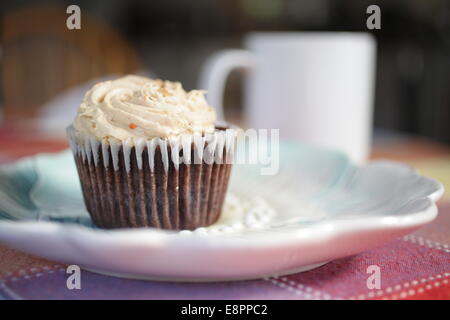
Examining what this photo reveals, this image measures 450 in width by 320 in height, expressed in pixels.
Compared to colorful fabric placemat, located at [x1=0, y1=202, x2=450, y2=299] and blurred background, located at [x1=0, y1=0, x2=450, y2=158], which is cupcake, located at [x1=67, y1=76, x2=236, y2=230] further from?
blurred background, located at [x1=0, y1=0, x2=450, y2=158]

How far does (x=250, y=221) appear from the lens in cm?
75

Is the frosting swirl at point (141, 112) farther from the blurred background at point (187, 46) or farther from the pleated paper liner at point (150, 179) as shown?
the blurred background at point (187, 46)

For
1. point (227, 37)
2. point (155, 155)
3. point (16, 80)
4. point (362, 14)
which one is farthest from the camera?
point (227, 37)

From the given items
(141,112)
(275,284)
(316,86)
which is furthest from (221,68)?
(275,284)

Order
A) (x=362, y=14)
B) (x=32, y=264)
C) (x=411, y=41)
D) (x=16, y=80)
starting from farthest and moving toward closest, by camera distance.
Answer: (x=362, y=14) < (x=411, y=41) < (x=16, y=80) < (x=32, y=264)

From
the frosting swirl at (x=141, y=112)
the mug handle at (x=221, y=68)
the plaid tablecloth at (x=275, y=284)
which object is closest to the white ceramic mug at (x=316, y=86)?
the mug handle at (x=221, y=68)

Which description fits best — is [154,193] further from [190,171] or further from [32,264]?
[32,264]

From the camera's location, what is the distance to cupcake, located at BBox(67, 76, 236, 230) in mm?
703

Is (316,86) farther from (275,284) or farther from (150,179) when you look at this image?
(275,284)

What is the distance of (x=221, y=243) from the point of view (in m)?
0.47

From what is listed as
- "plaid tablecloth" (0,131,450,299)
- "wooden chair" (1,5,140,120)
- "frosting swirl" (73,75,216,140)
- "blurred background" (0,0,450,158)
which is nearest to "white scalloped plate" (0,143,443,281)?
"plaid tablecloth" (0,131,450,299)

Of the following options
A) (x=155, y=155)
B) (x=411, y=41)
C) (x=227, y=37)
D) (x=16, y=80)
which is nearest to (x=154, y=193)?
(x=155, y=155)

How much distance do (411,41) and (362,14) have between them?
0.45m

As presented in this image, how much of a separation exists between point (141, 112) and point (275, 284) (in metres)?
0.29
